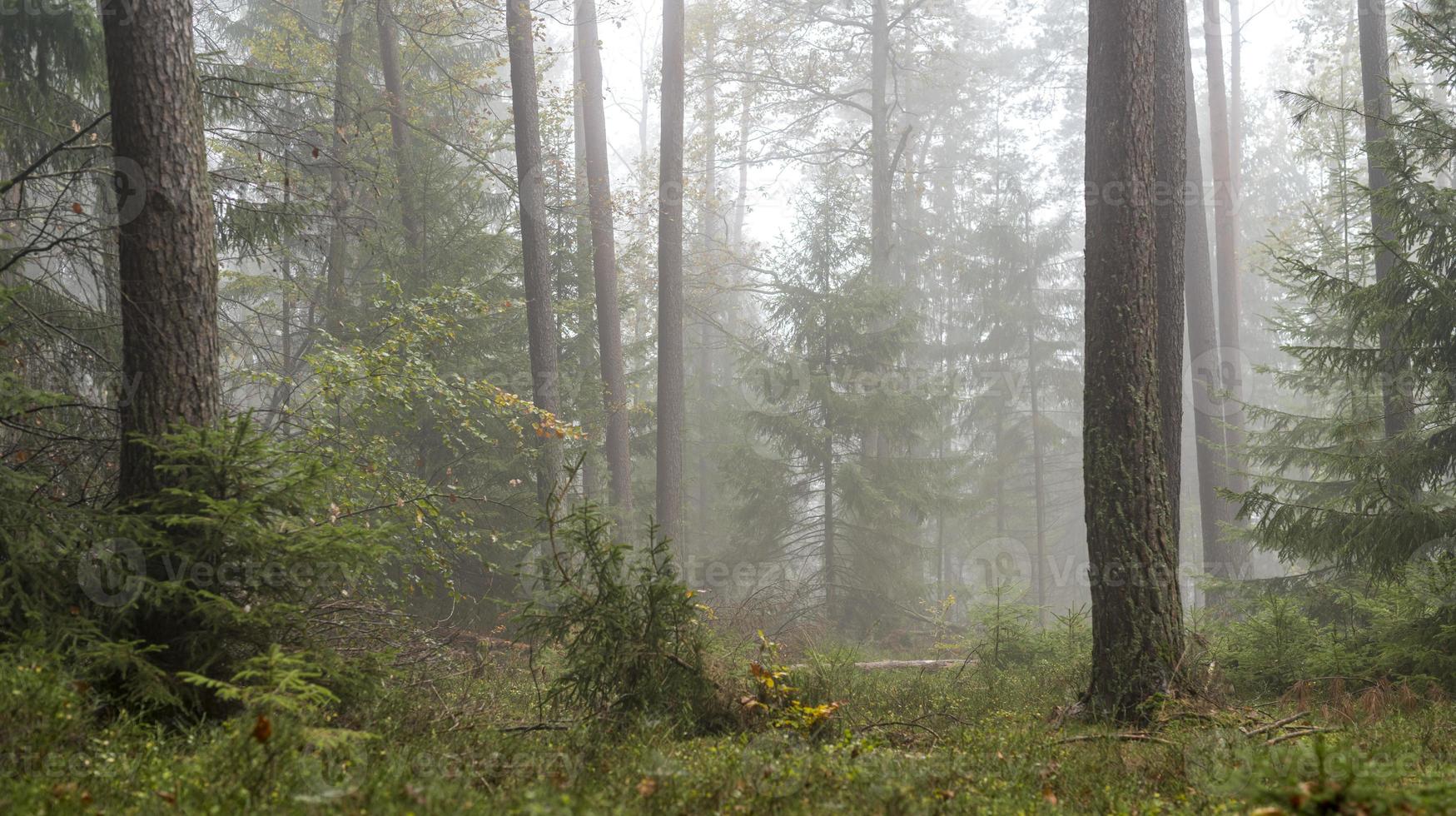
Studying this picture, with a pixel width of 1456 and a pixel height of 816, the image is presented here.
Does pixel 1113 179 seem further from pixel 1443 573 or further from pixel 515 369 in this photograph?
pixel 515 369

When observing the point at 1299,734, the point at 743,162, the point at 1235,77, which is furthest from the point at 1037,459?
the point at 1299,734

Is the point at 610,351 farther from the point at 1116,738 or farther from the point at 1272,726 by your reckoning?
the point at 1272,726

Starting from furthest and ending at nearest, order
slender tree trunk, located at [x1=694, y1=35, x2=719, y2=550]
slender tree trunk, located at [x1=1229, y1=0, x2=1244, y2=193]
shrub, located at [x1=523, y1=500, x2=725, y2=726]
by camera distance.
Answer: slender tree trunk, located at [x1=1229, y1=0, x2=1244, y2=193], slender tree trunk, located at [x1=694, y1=35, x2=719, y2=550], shrub, located at [x1=523, y1=500, x2=725, y2=726]

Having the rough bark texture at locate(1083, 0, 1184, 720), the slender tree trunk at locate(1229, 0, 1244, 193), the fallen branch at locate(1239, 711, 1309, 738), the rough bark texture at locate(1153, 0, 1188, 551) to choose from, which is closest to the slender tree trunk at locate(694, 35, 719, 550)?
the rough bark texture at locate(1153, 0, 1188, 551)

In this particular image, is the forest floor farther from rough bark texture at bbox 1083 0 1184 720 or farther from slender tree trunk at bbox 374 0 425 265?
slender tree trunk at bbox 374 0 425 265

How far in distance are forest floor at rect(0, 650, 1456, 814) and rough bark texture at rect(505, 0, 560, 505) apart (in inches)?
291

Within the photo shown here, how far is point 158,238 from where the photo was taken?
18.9ft

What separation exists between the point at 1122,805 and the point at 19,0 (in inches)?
378

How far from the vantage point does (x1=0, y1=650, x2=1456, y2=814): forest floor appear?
3.35 m

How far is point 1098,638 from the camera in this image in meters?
6.83

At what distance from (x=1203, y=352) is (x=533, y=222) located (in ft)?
40.3

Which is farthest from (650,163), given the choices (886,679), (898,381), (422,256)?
(886,679)

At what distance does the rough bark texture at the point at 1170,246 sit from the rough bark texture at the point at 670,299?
9.49 m

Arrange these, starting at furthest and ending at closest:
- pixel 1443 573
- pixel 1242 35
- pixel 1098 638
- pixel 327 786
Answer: pixel 1242 35 → pixel 1443 573 → pixel 1098 638 → pixel 327 786
